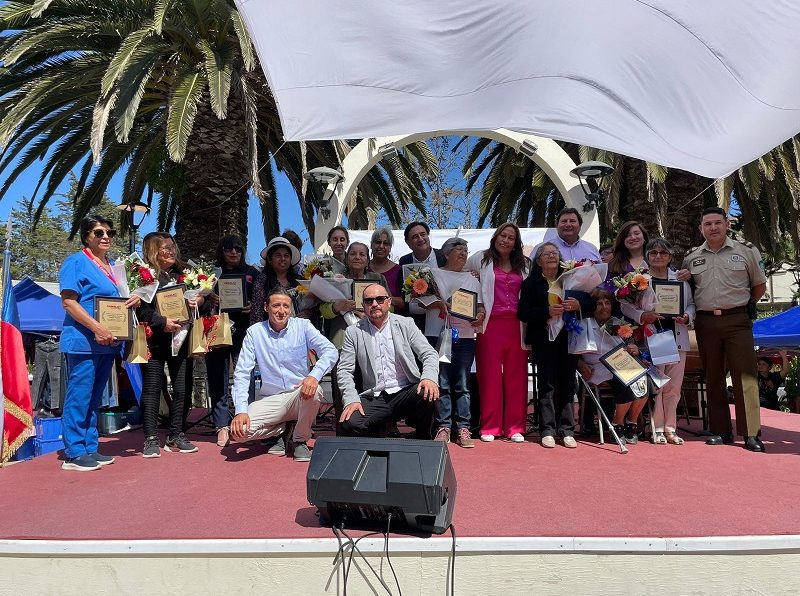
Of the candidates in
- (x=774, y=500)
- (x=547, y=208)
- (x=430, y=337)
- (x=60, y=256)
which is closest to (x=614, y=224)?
(x=547, y=208)

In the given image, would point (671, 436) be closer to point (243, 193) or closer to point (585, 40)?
point (585, 40)

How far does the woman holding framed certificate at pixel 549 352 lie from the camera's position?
552cm

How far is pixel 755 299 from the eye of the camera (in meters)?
5.51

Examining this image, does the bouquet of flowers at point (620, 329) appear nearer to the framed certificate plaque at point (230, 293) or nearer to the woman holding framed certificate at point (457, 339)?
the woman holding framed certificate at point (457, 339)

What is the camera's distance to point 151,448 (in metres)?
5.18

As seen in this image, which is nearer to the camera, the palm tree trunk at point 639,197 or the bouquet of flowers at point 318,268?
the bouquet of flowers at point 318,268

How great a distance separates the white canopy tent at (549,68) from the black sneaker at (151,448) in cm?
389

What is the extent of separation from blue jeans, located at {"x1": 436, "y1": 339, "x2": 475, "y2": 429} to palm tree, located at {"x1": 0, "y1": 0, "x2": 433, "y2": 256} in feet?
11.9

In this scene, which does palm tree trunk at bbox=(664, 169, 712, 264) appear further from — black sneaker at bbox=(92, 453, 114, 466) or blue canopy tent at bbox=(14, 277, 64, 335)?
blue canopy tent at bbox=(14, 277, 64, 335)

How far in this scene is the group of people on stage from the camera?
4.86 metres

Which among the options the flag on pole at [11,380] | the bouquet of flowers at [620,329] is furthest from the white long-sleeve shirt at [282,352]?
the bouquet of flowers at [620,329]

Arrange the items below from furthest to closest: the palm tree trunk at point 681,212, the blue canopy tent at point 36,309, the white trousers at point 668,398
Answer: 1. the blue canopy tent at point 36,309
2. the palm tree trunk at point 681,212
3. the white trousers at point 668,398

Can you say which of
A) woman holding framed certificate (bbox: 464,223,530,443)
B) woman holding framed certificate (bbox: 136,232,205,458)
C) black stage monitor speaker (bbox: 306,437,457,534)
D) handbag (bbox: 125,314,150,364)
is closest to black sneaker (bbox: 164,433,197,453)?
woman holding framed certificate (bbox: 136,232,205,458)

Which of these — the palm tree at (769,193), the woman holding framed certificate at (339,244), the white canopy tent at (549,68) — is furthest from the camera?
the palm tree at (769,193)
